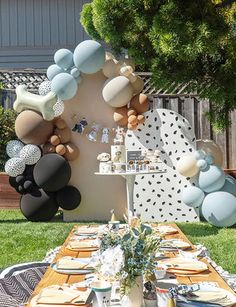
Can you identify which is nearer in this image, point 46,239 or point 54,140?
point 46,239

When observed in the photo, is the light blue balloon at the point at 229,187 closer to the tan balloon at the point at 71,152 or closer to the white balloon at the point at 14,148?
the tan balloon at the point at 71,152

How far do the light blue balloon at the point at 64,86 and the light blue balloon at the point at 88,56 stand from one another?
0.23 meters

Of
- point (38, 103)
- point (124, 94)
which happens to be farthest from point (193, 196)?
point (38, 103)

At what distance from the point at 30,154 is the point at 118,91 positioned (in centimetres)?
149

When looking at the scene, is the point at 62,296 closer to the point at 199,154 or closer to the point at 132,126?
the point at 199,154

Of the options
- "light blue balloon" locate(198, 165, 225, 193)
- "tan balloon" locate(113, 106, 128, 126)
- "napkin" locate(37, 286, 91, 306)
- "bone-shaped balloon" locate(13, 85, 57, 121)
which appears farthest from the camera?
"tan balloon" locate(113, 106, 128, 126)

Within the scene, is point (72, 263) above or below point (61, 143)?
below

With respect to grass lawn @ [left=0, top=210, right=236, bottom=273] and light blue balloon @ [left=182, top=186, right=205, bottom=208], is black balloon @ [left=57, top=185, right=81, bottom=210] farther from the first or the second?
light blue balloon @ [left=182, top=186, right=205, bottom=208]

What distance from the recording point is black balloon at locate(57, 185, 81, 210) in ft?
22.8

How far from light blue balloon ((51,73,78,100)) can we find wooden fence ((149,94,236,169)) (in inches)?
89.6

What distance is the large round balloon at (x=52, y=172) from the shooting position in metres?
6.69

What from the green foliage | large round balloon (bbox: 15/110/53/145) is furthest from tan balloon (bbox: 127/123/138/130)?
the green foliage

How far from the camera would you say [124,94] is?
22.3 ft

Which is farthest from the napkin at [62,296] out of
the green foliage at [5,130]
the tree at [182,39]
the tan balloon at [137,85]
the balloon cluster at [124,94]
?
the green foliage at [5,130]
